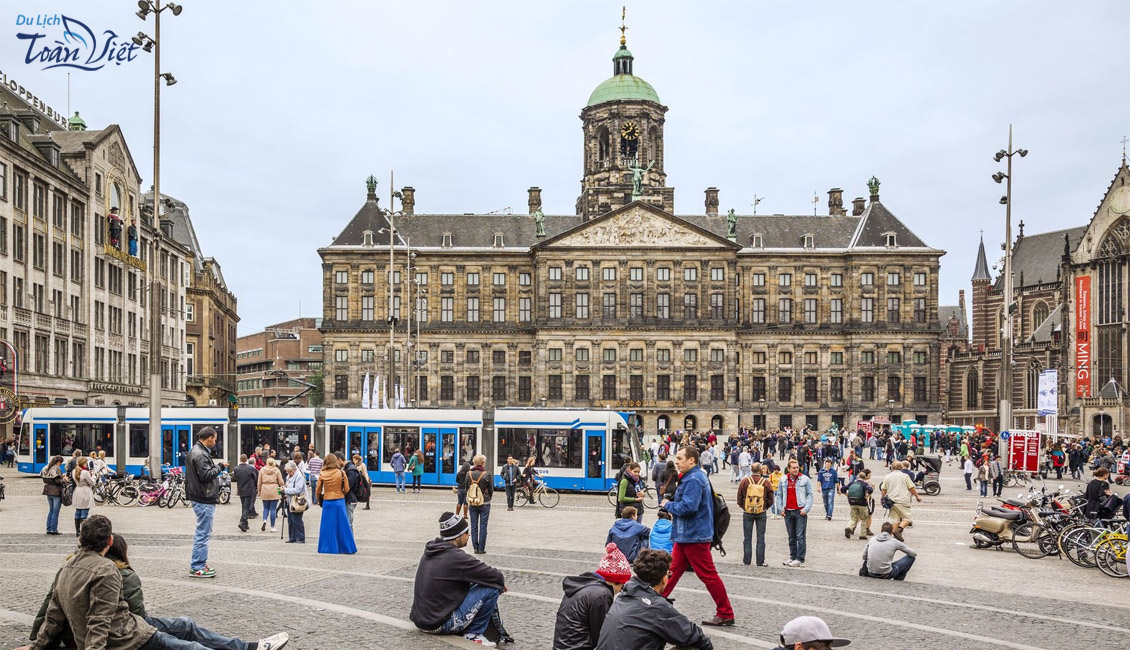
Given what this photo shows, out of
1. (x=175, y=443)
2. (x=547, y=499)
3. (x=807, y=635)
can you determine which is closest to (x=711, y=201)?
(x=175, y=443)

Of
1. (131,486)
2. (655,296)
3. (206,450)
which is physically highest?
(655,296)

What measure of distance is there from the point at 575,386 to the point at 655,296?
9.91 meters

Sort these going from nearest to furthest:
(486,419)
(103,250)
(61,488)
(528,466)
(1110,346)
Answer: (61,488), (528,466), (486,419), (103,250), (1110,346)

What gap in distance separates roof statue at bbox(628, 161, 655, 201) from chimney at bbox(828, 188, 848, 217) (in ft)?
56.0

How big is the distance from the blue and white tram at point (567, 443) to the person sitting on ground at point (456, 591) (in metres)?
25.2

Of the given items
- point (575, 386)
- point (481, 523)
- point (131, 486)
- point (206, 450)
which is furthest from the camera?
point (575, 386)

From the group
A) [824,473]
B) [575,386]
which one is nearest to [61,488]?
[824,473]

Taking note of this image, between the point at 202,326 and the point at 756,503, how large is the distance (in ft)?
248

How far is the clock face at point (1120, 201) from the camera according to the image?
85688 millimetres

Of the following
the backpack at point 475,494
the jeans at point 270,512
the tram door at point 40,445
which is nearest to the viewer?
the backpack at point 475,494

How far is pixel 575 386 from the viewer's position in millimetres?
93125

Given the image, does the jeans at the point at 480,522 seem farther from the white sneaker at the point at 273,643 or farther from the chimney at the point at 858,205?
the chimney at the point at 858,205

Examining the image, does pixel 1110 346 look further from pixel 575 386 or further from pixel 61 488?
pixel 61 488

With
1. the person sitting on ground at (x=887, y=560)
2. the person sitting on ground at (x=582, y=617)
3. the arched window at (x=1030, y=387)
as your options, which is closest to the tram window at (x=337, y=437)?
the person sitting on ground at (x=887, y=560)
